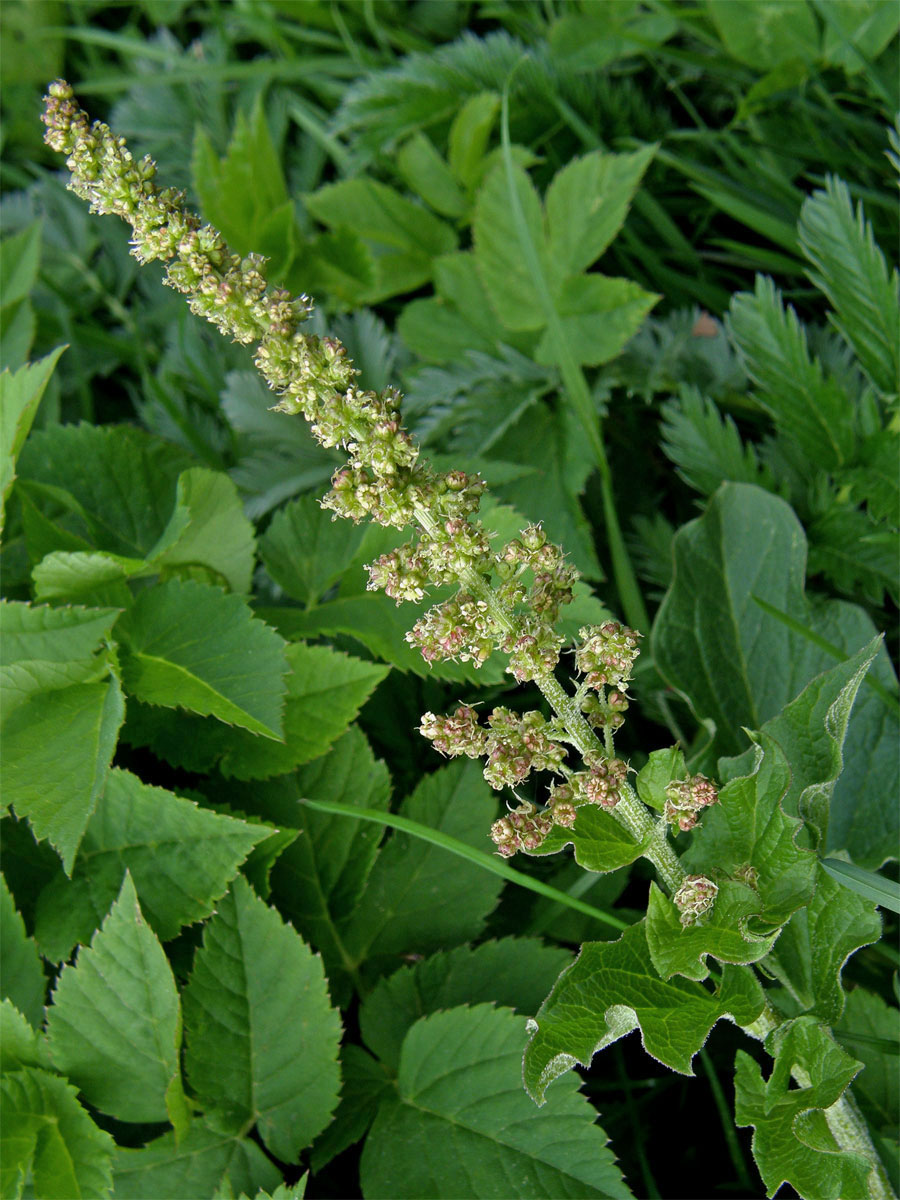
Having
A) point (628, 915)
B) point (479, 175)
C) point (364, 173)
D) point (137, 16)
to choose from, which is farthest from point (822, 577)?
point (137, 16)

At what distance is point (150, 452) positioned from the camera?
8.84ft

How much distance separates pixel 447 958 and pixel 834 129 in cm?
277

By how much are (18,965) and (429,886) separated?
0.91 m

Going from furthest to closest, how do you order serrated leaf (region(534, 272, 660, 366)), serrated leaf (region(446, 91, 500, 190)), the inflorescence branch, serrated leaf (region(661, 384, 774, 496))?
1. serrated leaf (region(446, 91, 500, 190))
2. serrated leaf (region(534, 272, 660, 366))
3. serrated leaf (region(661, 384, 774, 496))
4. the inflorescence branch

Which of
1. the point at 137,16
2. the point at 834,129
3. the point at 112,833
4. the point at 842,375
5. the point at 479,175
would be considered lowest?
the point at 112,833

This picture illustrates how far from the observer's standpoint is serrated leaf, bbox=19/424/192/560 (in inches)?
99.8

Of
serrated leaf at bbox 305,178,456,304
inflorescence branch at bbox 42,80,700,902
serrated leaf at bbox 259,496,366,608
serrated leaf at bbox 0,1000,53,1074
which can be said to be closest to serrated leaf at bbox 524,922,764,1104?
inflorescence branch at bbox 42,80,700,902

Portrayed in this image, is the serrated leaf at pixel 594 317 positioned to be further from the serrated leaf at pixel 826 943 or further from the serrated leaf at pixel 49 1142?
the serrated leaf at pixel 49 1142

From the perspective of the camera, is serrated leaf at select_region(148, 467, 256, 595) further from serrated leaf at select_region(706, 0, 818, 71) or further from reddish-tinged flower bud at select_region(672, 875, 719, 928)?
serrated leaf at select_region(706, 0, 818, 71)

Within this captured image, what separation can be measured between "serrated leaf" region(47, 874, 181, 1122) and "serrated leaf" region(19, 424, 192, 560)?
2.99ft

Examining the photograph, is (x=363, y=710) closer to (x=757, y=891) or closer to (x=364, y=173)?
(x=757, y=891)

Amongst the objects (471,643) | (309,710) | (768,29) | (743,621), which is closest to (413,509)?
(471,643)

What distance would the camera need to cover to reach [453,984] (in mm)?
2240

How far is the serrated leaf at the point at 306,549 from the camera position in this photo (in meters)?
2.54
